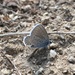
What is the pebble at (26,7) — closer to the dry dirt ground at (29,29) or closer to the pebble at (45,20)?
the dry dirt ground at (29,29)

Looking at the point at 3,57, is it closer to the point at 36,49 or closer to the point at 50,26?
the point at 36,49

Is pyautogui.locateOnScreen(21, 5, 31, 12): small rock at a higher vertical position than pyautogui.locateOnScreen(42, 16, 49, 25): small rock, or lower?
higher

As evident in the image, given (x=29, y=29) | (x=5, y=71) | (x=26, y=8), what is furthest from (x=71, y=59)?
(x=26, y=8)

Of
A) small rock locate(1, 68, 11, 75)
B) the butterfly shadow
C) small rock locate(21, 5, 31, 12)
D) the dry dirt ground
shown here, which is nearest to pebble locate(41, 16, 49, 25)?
the dry dirt ground

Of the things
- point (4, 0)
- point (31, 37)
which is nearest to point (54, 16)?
point (4, 0)

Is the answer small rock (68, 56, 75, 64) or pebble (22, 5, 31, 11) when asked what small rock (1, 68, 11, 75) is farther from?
pebble (22, 5, 31, 11)

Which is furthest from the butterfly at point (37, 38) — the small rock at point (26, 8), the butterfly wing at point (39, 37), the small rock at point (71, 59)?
the small rock at point (26, 8)
